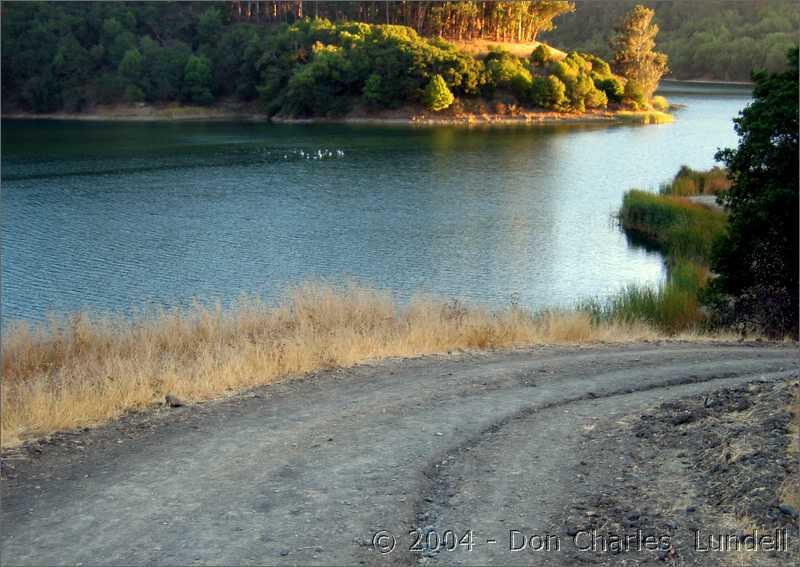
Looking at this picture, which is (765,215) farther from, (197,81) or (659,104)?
(659,104)

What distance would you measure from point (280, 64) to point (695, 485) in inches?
3608

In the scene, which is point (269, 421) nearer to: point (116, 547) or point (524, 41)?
point (116, 547)

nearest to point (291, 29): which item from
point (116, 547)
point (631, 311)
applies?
point (631, 311)

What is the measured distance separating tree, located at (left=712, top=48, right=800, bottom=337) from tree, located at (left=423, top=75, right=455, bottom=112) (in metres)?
67.1

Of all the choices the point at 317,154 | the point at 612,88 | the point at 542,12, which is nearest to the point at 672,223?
the point at 317,154

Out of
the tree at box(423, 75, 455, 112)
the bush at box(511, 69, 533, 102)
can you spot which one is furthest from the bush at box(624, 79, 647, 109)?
the tree at box(423, 75, 455, 112)

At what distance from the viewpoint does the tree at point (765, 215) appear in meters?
17.6

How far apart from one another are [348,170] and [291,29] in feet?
170

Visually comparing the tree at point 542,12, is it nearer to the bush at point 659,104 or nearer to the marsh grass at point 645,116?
the bush at point 659,104

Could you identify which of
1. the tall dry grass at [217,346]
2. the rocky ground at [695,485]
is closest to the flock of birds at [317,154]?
the tall dry grass at [217,346]

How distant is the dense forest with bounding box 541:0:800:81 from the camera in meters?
116

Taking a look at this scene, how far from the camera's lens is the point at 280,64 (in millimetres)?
94000

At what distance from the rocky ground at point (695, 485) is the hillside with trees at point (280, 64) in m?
79.1

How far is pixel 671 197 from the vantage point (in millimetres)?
36062
